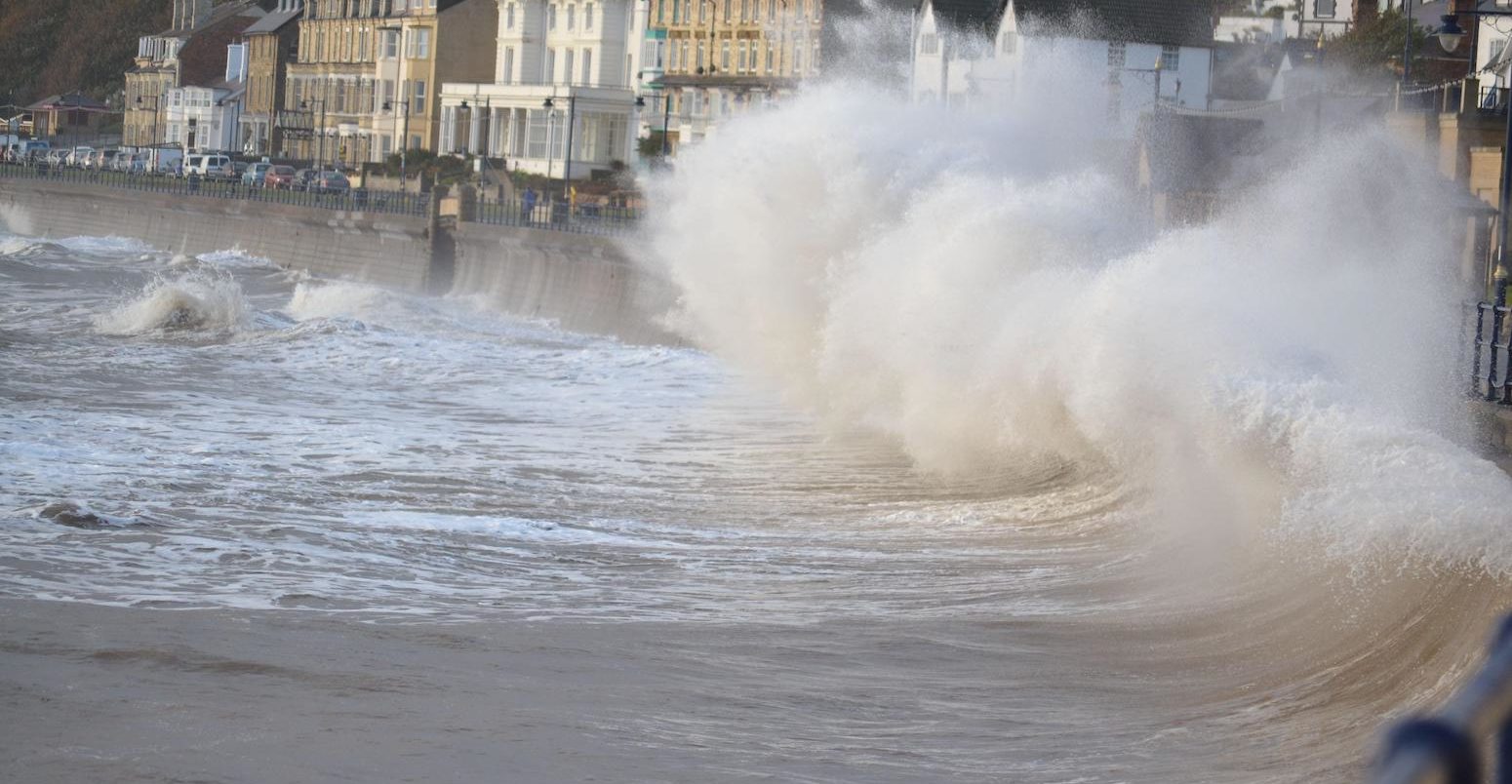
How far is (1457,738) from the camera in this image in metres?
1.45

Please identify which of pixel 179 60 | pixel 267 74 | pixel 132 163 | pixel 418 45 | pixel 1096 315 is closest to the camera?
pixel 1096 315

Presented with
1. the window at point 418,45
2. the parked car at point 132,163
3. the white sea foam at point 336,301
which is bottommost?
the white sea foam at point 336,301

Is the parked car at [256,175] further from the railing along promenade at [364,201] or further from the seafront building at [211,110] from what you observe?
the seafront building at [211,110]

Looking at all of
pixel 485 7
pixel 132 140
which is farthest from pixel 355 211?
pixel 132 140

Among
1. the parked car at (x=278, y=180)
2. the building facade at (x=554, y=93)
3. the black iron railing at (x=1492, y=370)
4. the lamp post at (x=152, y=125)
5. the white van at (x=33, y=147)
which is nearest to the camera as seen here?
the black iron railing at (x=1492, y=370)

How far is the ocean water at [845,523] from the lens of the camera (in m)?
7.48

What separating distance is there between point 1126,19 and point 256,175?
31459mm

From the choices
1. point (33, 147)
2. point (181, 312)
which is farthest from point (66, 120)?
point (181, 312)

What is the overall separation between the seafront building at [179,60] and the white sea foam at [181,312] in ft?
255

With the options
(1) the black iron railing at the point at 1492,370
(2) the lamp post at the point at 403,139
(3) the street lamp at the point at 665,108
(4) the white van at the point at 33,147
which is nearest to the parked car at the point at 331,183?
(2) the lamp post at the point at 403,139

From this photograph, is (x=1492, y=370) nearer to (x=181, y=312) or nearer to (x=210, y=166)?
(x=181, y=312)

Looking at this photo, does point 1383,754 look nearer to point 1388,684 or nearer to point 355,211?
point 1388,684

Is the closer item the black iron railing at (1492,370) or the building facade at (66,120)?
the black iron railing at (1492,370)

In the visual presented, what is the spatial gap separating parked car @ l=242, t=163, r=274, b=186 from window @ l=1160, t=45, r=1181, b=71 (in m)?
30.7
